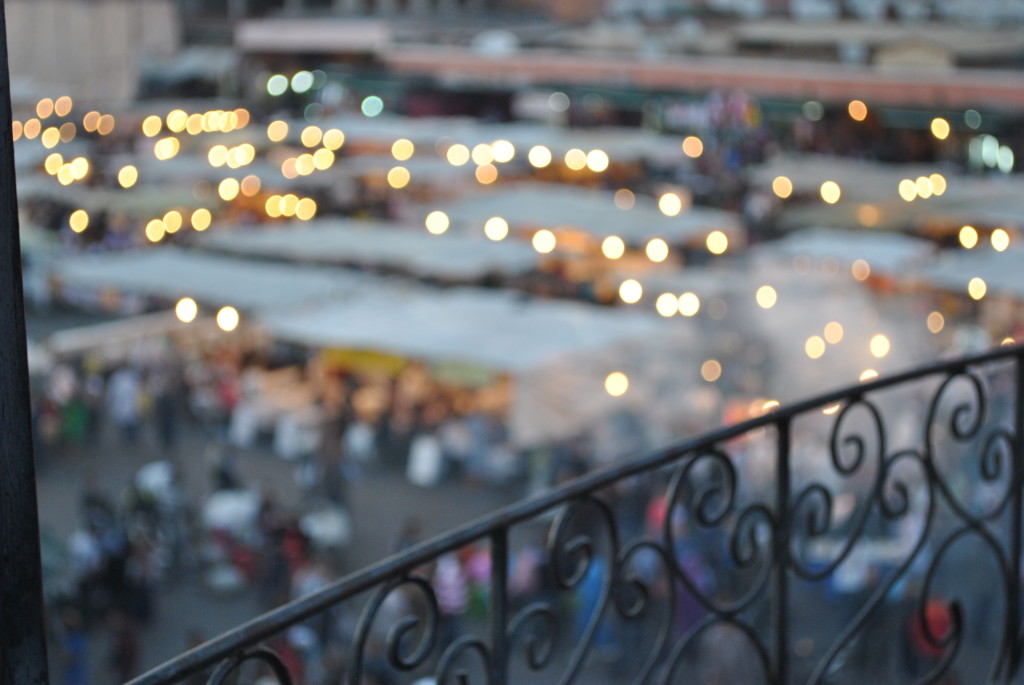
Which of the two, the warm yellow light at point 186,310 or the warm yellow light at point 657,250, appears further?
the warm yellow light at point 657,250

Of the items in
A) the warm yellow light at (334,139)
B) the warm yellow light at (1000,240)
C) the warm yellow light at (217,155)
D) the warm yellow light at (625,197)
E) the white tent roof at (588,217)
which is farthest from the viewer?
the warm yellow light at (334,139)

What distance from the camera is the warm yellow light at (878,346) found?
475 inches

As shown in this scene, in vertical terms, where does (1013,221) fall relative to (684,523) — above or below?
above

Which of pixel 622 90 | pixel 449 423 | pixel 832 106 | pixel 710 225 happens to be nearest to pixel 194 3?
pixel 622 90

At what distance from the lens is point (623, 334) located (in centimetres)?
1070

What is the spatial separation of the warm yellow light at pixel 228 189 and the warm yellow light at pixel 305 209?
1471 mm

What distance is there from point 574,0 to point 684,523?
36.8 metres

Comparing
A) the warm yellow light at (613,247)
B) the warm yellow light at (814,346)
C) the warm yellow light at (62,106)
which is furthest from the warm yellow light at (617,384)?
the warm yellow light at (62,106)

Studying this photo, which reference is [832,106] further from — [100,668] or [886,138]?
[100,668]

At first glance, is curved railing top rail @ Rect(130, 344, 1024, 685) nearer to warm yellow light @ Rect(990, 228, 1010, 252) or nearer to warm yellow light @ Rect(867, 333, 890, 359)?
warm yellow light @ Rect(867, 333, 890, 359)

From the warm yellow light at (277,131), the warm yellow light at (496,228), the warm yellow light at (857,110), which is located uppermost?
the warm yellow light at (857,110)

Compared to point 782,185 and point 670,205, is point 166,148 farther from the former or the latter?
point 782,185

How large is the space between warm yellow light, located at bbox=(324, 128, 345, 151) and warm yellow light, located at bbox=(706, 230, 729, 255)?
9307 millimetres

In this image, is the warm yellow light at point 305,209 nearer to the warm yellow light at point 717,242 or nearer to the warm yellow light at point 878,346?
the warm yellow light at point 717,242
